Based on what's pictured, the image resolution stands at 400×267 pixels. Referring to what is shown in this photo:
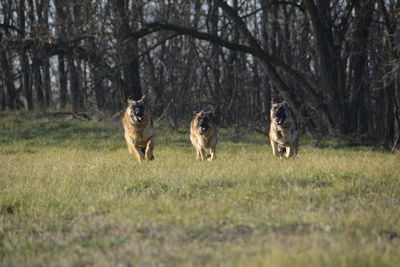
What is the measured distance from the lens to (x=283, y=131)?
1349 centimetres

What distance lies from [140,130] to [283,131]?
3.43 meters

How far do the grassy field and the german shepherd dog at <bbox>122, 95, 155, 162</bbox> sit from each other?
78 cm

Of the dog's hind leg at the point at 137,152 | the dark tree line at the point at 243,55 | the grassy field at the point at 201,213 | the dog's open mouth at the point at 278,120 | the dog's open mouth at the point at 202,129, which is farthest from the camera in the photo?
the dark tree line at the point at 243,55

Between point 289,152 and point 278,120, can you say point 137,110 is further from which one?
point 289,152

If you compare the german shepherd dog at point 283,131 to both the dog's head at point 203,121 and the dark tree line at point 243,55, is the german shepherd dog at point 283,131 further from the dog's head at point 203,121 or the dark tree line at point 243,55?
the dark tree line at point 243,55

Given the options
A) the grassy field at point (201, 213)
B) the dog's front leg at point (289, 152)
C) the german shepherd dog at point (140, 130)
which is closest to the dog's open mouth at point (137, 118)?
the german shepherd dog at point (140, 130)

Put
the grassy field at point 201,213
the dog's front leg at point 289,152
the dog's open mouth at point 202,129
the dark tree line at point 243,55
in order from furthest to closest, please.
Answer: the dark tree line at point 243,55, the dog's open mouth at point 202,129, the dog's front leg at point 289,152, the grassy field at point 201,213

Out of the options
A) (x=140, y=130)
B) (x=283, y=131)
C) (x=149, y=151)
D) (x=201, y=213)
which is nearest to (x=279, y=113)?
(x=283, y=131)

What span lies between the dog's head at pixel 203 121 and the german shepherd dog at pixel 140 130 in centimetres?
118

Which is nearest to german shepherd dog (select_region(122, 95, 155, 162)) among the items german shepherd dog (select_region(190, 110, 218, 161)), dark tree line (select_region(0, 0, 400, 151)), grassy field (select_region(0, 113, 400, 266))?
grassy field (select_region(0, 113, 400, 266))

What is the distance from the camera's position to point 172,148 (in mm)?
16797

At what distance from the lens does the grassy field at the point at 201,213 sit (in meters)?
5.32

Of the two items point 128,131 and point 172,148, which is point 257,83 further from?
point 128,131

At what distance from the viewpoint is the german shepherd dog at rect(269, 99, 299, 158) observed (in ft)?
44.3
